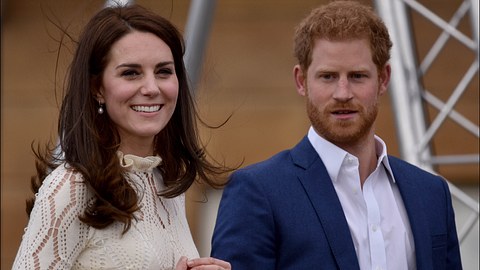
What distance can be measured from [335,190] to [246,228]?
24cm

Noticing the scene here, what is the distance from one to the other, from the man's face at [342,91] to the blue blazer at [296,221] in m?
0.11

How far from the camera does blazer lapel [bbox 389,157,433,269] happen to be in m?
2.95

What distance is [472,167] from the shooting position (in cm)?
860

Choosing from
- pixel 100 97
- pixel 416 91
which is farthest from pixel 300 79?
pixel 416 91

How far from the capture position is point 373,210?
9.65ft

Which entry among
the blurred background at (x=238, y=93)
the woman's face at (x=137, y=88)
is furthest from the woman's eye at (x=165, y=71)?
the blurred background at (x=238, y=93)

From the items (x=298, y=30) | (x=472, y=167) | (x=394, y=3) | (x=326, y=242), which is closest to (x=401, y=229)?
(x=326, y=242)

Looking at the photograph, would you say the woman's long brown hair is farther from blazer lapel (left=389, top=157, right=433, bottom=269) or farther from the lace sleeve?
blazer lapel (left=389, top=157, right=433, bottom=269)

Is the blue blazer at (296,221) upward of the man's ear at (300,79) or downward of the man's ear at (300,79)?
downward

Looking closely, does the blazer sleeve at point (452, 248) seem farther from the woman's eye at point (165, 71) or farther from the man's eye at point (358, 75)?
the woman's eye at point (165, 71)

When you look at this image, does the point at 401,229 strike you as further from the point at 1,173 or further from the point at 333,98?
the point at 1,173

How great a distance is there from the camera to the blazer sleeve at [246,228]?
9.43 ft

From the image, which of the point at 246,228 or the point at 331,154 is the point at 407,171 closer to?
the point at 331,154

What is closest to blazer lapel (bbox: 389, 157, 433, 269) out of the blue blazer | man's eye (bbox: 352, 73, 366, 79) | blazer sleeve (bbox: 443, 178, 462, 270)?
the blue blazer
